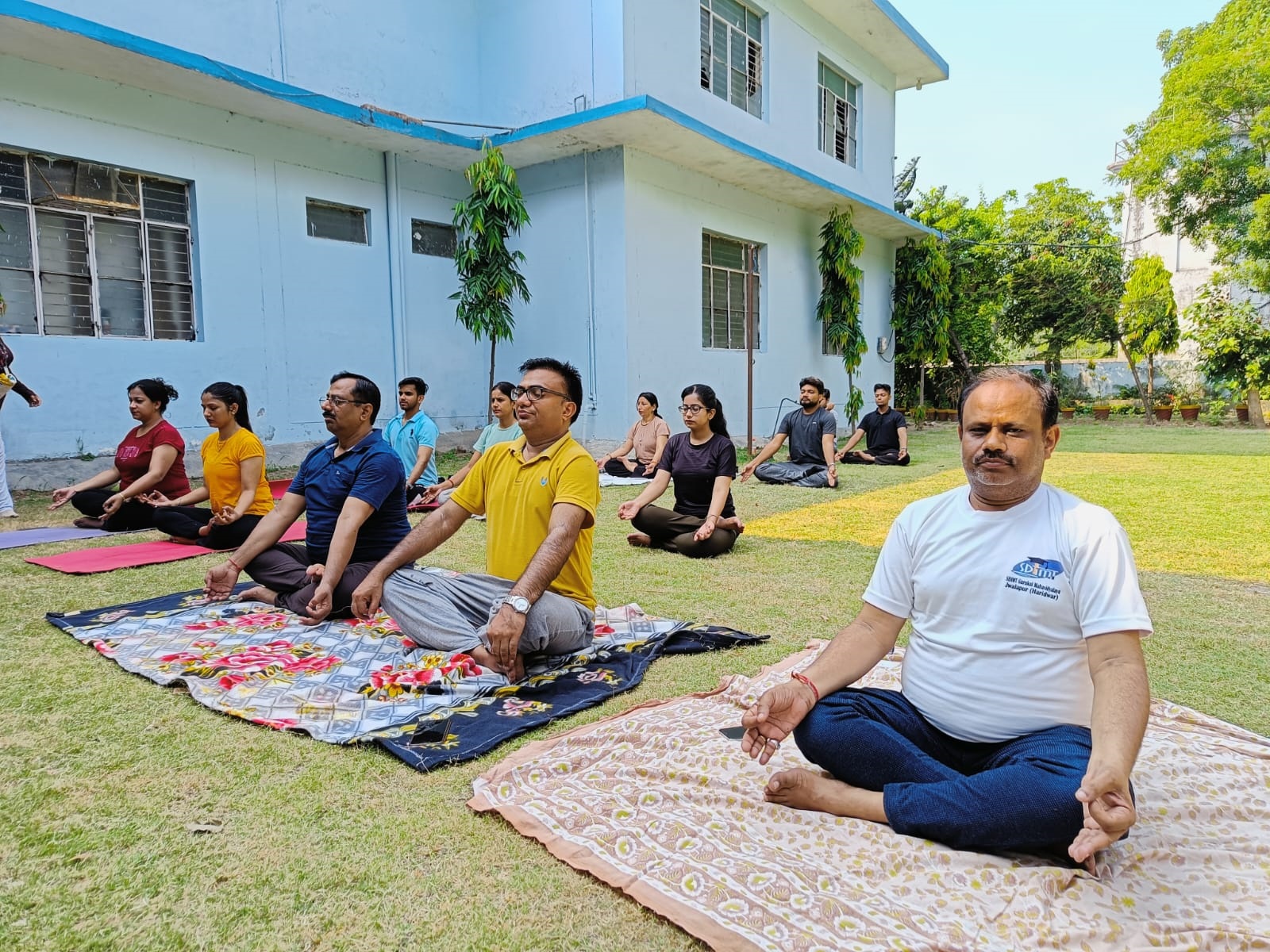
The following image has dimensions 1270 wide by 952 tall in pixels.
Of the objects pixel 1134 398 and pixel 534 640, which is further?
pixel 1134 398

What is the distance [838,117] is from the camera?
53.0 feet

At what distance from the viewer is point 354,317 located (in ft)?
34.8

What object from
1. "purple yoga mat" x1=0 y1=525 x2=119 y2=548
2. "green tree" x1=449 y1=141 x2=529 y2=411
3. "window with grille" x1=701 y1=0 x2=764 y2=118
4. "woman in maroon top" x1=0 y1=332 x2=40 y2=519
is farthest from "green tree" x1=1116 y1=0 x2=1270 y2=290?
"woman in maroon top" x1=0 y1=332 x2=40 y2=519

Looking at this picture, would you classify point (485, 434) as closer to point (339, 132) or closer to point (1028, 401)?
point (339, 132)

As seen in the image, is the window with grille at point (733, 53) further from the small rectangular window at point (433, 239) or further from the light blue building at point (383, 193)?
the small rectangular window at point (433, 239)

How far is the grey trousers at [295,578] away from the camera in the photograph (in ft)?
13.2

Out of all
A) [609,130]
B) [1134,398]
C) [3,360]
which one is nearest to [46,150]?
[3,360]

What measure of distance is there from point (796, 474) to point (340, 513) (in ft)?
21.8

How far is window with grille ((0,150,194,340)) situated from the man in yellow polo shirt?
698 centimetres

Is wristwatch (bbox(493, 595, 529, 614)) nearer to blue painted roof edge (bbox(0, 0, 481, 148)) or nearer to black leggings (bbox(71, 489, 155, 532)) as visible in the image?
black leggings (bbox(71, 489, 155, 532))

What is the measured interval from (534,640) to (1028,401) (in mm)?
2073

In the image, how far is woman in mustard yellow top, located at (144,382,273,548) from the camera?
5133mm

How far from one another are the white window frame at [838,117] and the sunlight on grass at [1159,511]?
318 inches

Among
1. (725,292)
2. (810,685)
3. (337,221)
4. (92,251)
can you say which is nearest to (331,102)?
(337,221)
